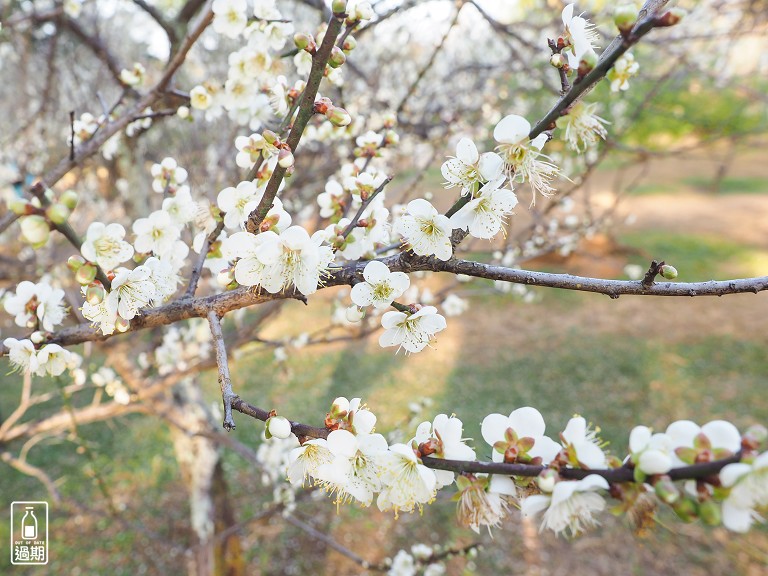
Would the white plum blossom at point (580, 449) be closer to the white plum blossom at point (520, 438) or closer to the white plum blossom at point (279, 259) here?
the white plum blossom at point (520, 438)

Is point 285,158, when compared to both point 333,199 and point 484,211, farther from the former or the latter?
point 333,199

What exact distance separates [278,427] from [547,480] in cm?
37

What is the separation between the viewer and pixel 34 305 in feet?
3.37

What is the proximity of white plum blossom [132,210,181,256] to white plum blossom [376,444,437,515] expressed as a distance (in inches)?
24.9

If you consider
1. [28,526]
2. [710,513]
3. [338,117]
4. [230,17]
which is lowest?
[28,526]

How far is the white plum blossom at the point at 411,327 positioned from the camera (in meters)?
0.87

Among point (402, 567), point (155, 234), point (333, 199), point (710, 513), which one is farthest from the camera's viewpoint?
point (402, 567)

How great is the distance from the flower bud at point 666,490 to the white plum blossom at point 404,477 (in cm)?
28

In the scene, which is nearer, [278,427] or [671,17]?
[671,17]

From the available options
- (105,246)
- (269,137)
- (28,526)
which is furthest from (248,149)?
(28,526)

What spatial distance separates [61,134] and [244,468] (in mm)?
4413

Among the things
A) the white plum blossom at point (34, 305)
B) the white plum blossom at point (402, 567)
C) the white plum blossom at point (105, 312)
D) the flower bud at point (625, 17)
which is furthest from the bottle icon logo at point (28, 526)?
the flower bud at point (625, 17)

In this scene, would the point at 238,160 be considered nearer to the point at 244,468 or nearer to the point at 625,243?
the point at 244,468

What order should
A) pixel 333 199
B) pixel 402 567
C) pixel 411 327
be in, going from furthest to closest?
pixel 402 567 < pixel 333 199 < pixel 411 327
